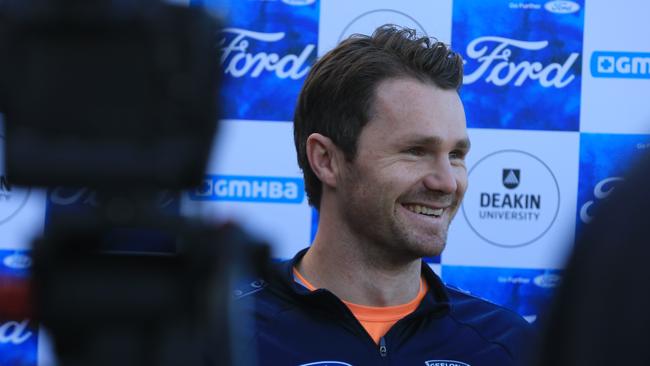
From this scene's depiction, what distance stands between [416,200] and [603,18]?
3.09 ft

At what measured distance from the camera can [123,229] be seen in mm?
666

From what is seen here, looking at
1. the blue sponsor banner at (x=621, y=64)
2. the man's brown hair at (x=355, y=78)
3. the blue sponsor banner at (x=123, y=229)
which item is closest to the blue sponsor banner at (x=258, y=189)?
the man's brown hair at (x=355, y=78)

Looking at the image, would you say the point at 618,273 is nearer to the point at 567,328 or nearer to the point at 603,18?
the point at 567,328

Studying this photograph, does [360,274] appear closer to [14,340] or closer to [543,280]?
[543,280]

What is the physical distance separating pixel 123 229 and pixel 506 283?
1725 mm

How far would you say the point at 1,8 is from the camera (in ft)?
2.14

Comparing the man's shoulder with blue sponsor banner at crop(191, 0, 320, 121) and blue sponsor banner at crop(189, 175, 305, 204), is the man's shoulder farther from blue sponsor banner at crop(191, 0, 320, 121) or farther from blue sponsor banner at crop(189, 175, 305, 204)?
blue sponsor banner at crop(191, 0, 320, 121)

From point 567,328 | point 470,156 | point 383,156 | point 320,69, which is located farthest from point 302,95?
point 567,328

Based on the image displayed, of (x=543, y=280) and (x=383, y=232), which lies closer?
(x=383, y=232)

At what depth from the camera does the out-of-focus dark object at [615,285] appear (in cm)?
53

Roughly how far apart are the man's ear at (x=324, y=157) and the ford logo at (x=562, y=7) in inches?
32.5

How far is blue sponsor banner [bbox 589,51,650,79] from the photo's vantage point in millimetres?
2268

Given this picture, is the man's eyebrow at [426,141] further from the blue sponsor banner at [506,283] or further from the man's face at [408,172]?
the blue sponsor banner at [506,283]


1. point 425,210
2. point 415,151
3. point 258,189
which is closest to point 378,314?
point 425,210
